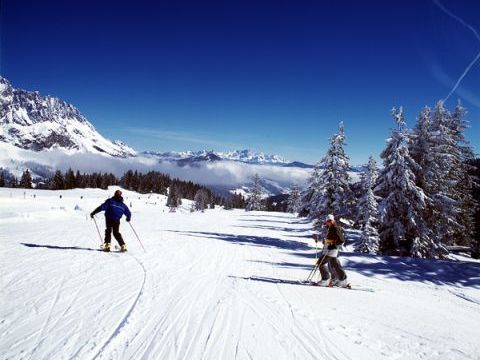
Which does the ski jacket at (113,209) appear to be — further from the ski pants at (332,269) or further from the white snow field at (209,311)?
the ski pants at (332,269)

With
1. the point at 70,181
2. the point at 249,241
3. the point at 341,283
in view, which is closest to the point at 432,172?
the point at 249,241

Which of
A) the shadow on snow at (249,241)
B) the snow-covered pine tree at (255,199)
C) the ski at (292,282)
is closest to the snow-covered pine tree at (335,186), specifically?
the shadow on snow at (249,241)

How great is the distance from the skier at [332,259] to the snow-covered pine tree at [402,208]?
12.4 metres

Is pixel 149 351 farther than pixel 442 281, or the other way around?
pixel 442 281

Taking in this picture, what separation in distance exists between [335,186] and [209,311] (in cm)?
2299

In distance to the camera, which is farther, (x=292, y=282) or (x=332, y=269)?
(x=292, y=282)

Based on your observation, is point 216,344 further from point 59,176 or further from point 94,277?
point 59,176

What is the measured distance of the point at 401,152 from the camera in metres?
23.0

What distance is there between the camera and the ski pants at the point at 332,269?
35.9 ft

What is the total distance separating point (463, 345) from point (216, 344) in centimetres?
417

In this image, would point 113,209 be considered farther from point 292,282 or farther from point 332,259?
point 332,259

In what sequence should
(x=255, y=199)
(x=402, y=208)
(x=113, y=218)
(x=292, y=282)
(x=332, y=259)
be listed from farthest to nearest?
(x=255, y=199) < (x=402, y=208) < (x=113, y=218) < (x=292, y=282) < (x=332, y=259)

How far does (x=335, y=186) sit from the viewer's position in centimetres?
2903

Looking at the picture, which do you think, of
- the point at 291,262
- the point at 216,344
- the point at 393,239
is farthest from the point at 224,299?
the point at 393,239
